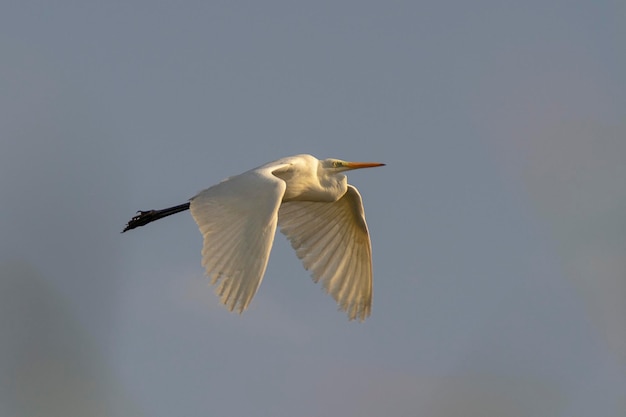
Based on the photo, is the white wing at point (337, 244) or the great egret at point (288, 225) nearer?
the great egret at point (288, 225)

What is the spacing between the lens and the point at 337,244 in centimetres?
2166

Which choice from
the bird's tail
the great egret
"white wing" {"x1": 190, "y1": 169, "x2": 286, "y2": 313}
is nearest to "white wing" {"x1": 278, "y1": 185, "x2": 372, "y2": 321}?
the great egret

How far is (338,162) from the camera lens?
822 inches

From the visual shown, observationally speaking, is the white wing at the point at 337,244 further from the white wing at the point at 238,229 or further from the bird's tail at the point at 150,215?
the white wing at the point at 238,229

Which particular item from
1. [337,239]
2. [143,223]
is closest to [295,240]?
[337,239]

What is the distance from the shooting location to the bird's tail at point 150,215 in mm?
21344

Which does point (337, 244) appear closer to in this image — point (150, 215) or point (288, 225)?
point (288, 225)

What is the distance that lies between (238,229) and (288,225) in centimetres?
429

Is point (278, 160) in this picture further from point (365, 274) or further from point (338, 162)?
point (365, 274)

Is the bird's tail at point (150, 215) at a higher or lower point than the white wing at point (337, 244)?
higher

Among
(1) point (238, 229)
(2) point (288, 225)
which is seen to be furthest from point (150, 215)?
(1) point (238, 229)

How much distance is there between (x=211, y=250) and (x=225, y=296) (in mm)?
701

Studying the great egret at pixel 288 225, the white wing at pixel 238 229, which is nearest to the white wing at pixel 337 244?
the great egret at pixel 288 225

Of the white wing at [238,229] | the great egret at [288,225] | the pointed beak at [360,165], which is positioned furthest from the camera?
the pointed beak at [360,165]
